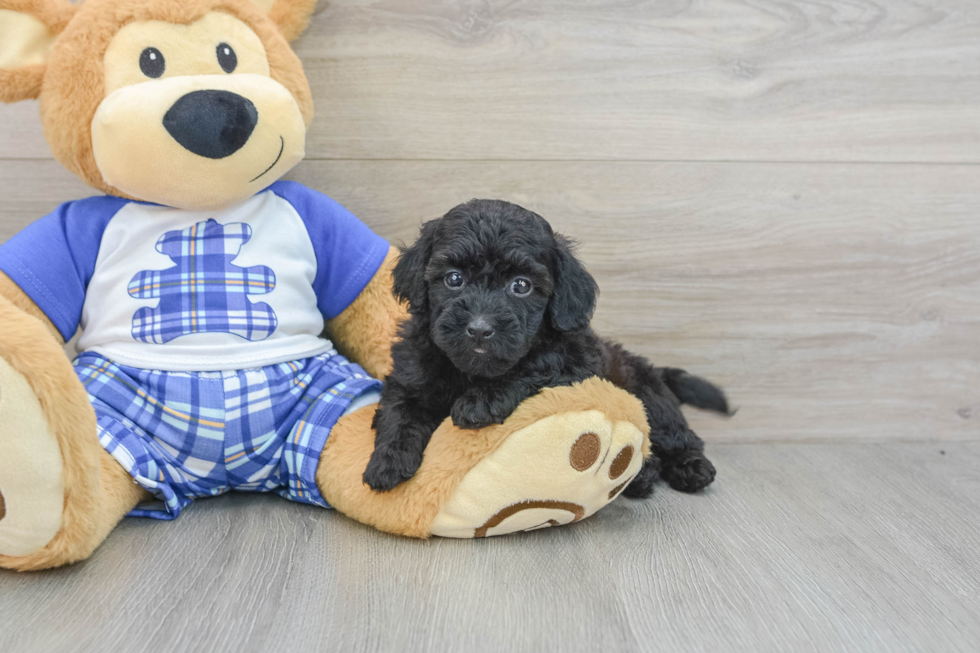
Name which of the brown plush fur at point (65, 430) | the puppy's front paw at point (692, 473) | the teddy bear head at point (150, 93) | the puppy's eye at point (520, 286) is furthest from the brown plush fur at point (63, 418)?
the puppy's front paw at point (692, 473)

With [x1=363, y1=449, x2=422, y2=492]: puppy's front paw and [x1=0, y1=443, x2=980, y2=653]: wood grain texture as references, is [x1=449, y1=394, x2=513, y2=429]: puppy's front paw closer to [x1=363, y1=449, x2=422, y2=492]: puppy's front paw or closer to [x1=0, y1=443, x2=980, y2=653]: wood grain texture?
[x1=363, y1=449, x2=422, y2=492]: puppy's front paw

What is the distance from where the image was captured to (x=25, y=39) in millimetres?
1297

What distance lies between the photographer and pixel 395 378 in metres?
1.34

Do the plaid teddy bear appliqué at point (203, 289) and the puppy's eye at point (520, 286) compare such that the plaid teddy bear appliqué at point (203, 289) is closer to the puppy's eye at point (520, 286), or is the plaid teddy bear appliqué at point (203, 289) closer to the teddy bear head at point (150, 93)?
the teddy bear head at point (150, 93)

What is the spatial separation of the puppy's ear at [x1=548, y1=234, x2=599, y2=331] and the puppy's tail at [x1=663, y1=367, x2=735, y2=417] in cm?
58

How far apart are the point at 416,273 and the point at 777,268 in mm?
1072

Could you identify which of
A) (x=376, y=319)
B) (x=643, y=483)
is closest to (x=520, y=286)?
(x=376, y=319)

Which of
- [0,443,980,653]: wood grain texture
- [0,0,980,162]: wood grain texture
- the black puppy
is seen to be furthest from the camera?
[0,0,980,162]: wood grain texture

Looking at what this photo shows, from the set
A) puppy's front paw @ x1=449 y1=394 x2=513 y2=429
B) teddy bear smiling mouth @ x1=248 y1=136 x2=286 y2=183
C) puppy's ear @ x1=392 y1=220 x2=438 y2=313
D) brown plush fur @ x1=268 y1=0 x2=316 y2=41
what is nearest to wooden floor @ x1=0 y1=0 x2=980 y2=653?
brown plush fur @ x1=268 y1=0 x2=316 y2=41

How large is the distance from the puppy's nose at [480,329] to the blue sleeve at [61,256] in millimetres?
843

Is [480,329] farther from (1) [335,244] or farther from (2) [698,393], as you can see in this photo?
(2) [698,393]

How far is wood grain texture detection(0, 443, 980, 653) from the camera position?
1.01 metres

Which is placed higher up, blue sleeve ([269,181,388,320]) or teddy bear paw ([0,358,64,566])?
blue sleeve ([269,181,388,320])

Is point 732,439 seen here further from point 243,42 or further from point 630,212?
point 243,42
